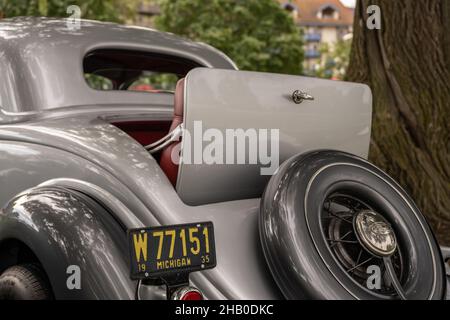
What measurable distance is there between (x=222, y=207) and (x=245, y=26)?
2039cm

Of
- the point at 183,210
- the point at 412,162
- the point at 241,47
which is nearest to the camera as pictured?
the point at 183,210

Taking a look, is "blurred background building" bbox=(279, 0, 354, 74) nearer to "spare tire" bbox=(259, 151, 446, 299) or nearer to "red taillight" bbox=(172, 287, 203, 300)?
"spare tire" bbox=(259, 151, 446, 299)

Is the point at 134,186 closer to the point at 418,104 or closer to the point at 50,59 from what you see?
the point at 50,59

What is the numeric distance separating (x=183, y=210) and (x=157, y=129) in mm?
1261

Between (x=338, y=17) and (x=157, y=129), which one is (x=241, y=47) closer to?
(x=157, y=129)

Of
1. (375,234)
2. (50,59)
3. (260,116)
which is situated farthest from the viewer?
(50,59)

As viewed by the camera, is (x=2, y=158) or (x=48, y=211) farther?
(x=2, y=158)

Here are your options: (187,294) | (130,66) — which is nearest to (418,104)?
(130,66)

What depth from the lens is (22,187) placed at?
272 centimetres

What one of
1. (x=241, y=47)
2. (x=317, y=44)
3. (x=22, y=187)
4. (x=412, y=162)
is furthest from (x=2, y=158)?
(x=317, y=44)

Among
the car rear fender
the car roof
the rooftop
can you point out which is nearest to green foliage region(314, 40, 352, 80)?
the rooftop

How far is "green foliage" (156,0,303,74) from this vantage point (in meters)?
21.2

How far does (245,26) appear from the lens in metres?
22.1

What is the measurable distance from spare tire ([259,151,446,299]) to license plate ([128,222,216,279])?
0.27 meters
